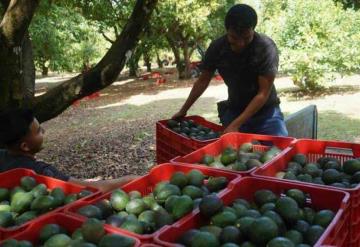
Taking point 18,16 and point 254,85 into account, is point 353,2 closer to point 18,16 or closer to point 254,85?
point 254,85

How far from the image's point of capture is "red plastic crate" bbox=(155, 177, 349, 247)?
6.53ft

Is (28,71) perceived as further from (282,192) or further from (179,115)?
(282,192)

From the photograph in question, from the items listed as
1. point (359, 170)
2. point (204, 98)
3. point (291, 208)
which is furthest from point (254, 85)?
point (204, 98)

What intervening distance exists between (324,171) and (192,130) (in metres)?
1.52

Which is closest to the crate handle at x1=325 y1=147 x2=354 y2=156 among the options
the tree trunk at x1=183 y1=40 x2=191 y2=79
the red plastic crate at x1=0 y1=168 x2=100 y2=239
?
the red plastic crate at x1=0 y1=168 x2=100 y2=239

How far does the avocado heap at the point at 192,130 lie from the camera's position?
4.08 meters

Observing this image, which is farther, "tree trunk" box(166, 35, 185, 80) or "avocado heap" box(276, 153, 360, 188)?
"tree trunk" box(166, 35, 185, 80)

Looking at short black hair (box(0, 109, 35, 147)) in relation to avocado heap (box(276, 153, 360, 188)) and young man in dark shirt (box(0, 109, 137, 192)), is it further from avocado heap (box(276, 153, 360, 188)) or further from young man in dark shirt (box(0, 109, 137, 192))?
avocado heap (box(276, 153, 360, 188))

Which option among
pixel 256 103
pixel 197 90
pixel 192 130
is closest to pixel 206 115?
pixel 197 90

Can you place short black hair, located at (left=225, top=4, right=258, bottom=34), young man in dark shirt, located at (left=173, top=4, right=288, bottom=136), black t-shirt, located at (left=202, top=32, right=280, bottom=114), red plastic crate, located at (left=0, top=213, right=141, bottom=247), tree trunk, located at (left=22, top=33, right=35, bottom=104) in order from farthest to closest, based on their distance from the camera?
tree trunk, located at (left=22, top=33, right=35, bottom=104) < black t-shirt, located at (left=202, top=32, right=280, bottom=114) < young man in dark shirt, located at (left=173, top=4, right=288, bottom=136) < short black hair, located at (left=225, top=4, right=258, bottom=34) < red plastic crate, located at (left=0, top=213, right=141, bottom=247)

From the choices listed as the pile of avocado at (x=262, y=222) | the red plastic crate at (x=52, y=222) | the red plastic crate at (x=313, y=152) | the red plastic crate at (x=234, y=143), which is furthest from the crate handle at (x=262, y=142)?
the red plastic crate at (x=52, y=222)

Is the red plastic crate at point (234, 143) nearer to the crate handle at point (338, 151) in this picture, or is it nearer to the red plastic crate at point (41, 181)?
the crate handle at point (338, 151)

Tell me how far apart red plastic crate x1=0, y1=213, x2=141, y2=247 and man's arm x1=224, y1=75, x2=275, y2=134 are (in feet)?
6.58

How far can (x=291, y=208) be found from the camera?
2262 millimetres
